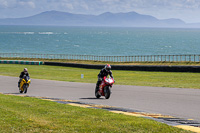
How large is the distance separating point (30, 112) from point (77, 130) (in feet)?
10.5

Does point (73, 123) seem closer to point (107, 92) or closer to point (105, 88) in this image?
point (105, 88)

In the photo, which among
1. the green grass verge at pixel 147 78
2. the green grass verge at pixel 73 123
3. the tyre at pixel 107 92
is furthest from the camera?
the green grass verge at pixel 147 78

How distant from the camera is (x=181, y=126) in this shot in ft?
32.6

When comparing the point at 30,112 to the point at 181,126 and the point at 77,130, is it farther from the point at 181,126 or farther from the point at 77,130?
the point at 181,126

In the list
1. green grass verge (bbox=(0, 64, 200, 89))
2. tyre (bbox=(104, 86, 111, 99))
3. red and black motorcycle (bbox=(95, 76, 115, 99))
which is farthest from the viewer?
green grass verge (bbox=(0, 64, 200, 89))

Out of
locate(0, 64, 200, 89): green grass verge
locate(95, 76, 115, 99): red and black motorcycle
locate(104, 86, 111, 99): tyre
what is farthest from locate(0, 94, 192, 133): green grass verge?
locate(0, 64, 200, 89): green grass verge

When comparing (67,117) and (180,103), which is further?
(180,103)

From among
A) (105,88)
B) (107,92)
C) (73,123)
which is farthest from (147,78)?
(73,123)

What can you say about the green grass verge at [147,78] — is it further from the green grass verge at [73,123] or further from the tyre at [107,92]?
the green grass verge at [73,123]

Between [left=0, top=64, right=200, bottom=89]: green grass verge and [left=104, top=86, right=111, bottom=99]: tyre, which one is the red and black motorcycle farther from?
[left=0, top=64, right=200, bottom=89]: green grass verge

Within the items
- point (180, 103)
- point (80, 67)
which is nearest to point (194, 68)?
point (80, 67)

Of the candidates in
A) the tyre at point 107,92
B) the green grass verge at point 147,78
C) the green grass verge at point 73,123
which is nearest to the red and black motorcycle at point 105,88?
the tyre at point 107,92

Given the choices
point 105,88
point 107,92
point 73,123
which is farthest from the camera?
point 107,92

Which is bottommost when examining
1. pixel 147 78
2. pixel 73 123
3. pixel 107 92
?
pixel 73 123
